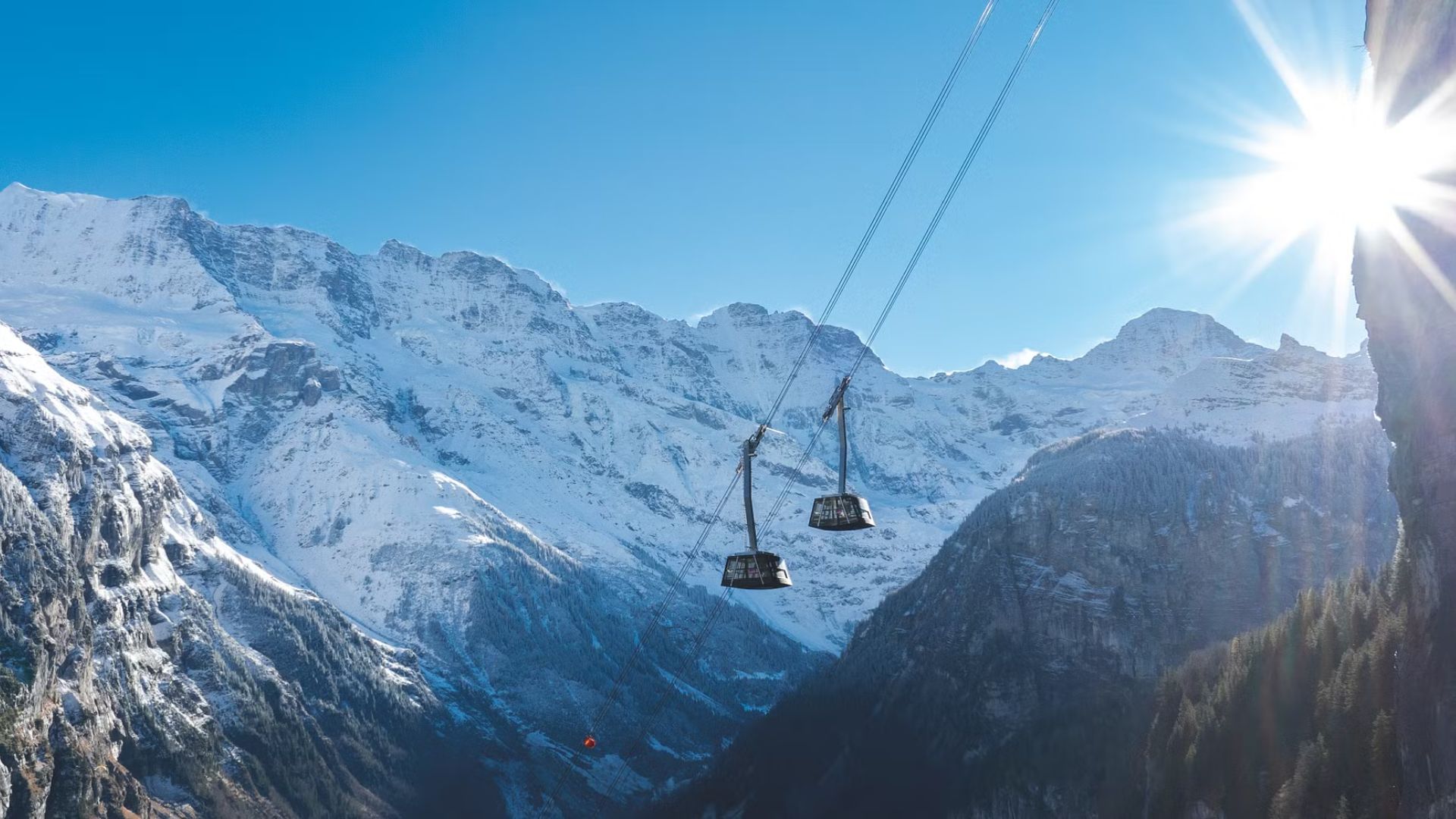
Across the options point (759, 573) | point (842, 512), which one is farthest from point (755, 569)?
point (842, 512)

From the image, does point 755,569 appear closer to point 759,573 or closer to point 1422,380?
point 759,573

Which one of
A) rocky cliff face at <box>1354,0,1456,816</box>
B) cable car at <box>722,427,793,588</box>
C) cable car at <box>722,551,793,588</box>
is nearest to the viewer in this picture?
cable car at <box>722,427,793,588</box>

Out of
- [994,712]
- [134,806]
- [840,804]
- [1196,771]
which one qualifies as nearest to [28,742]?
[134,806]

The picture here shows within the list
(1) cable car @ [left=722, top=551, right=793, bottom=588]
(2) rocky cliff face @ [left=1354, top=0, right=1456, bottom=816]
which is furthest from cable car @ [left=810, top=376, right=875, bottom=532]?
(2) rocky cliff face @ [left=1354, top=0, right=1456, bottom=816]

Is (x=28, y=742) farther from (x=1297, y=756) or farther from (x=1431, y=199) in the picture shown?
(x=1431, y=199)

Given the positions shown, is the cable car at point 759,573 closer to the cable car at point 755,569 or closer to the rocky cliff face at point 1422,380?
the cable car at point 755,569

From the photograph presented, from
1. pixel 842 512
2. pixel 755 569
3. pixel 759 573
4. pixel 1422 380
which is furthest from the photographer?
pixel 1422 380

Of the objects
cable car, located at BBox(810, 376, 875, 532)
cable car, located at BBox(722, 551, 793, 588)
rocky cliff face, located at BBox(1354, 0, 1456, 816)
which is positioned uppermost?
rocky cliff face, located at BBox(1354, 0, 1456, 816)

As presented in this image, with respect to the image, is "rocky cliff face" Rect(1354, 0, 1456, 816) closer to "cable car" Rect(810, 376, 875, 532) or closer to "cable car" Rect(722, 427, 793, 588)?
"cable car" Rect(810, 376, 875, 532)

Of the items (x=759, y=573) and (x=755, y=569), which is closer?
(x=759, y=573)
